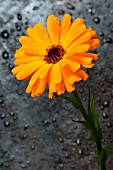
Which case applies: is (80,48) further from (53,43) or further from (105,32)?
(105,32)

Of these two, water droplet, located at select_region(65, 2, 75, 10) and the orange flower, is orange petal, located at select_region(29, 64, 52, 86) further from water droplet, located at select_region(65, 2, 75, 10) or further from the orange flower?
→ water droplet, located at select_region(65, 2, 75, 10)

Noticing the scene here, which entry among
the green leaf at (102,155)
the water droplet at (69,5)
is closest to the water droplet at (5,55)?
the water droplet at (69,5)

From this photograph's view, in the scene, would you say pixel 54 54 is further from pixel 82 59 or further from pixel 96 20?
pixel 96 20

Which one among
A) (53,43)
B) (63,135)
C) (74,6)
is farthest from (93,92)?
(53,43)

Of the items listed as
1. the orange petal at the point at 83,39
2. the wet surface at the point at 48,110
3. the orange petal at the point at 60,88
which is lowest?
the wet surface at the point at 48,110

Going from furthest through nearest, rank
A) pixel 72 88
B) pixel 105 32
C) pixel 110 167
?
pixel 105 32, pixel 110 167, pixel 72 88

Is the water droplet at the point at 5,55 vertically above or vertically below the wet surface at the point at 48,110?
above

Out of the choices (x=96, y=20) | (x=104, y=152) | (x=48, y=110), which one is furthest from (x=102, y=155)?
(x=96, y=20)

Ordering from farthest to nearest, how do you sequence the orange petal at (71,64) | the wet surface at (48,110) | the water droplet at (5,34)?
the water droplet at (5,34) < the wet surface at (48,110) < the orange petal at (71,64)

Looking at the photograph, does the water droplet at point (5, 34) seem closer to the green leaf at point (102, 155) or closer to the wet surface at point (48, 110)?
the wet surface at point (48, 110)
